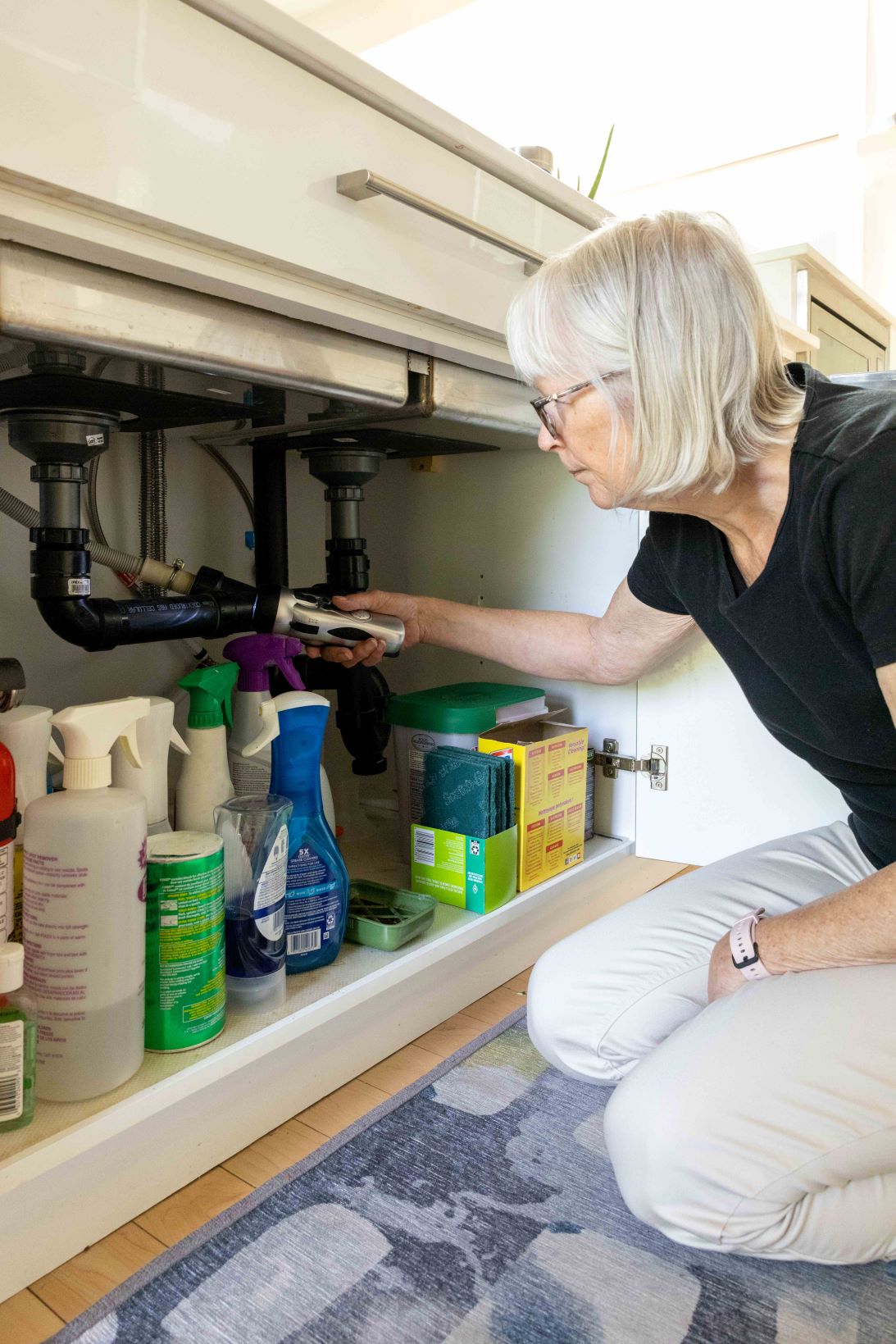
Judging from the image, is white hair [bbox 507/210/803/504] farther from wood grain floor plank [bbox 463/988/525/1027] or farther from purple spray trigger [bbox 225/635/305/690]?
wood grain floor plank [bbox 463/988/525/1027]

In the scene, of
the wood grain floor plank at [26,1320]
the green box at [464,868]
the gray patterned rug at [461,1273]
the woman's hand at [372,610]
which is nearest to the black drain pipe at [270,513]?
the woman's hand at [372,610]

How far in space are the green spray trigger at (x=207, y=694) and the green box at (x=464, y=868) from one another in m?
0.30

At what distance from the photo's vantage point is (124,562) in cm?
101

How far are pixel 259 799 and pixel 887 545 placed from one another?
0.58m

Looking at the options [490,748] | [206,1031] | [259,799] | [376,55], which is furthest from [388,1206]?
[376,55]

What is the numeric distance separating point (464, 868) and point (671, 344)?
0.65m

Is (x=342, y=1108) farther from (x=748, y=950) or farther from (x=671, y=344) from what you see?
(x=671, y=344)

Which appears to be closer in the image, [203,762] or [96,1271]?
[96,1271]

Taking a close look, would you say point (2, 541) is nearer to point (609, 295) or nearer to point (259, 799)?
point (259, 799)

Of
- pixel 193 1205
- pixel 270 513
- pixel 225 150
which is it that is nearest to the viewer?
pixel 225 150

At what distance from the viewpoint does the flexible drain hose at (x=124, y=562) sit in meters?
0.94

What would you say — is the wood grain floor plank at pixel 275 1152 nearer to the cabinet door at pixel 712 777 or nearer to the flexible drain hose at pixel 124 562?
the flexible drain hose at pixel 124 562

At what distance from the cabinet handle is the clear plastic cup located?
1.73 feet

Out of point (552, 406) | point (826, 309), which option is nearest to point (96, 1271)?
point (552, 406)
